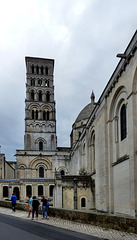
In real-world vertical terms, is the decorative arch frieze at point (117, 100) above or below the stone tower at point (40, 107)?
below

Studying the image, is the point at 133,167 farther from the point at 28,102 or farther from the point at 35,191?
the point at 28,102

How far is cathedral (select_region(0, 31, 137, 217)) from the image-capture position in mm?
18500

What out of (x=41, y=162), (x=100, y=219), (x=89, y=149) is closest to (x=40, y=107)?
(x=41, y=162)

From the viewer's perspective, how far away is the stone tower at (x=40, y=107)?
60875mm

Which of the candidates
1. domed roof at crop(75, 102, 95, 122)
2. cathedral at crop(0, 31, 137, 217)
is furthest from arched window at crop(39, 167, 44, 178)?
domed roof at crop(75, 102, 95, 122)

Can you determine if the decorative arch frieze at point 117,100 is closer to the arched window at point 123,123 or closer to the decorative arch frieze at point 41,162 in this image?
the arched window at point 123,123

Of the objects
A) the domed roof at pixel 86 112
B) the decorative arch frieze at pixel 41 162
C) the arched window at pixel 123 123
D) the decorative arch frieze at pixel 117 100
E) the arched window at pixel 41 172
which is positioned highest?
the domed roof at pixel 86 112

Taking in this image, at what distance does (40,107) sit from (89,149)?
1203 inches

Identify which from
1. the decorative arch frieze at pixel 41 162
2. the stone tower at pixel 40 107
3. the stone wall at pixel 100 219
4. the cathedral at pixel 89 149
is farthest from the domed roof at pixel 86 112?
the stone wall at pixel 100 219

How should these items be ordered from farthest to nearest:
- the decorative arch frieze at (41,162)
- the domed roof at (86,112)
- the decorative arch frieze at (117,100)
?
1. the decorative arch frieze at (41,162)
2. the domed roof at (86,112)
3. the decorative arch frieze at (117,100)

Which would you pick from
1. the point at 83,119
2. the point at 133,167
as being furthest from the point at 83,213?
the point at 83,119

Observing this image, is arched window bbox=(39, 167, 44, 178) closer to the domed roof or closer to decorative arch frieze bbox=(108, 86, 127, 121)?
the domed roof

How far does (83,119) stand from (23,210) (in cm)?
3512

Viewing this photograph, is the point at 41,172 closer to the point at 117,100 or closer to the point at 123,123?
the point at 117,100
